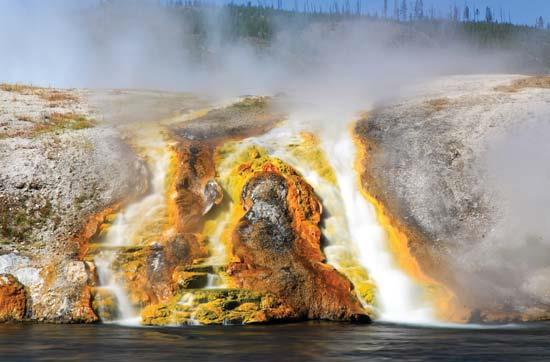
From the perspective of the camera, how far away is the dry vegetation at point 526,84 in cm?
3349

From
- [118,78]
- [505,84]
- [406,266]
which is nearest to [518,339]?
[406,266]

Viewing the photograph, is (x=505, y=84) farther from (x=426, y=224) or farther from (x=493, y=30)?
(x=493, y=30)

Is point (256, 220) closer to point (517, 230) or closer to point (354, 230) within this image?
point (354, 230)

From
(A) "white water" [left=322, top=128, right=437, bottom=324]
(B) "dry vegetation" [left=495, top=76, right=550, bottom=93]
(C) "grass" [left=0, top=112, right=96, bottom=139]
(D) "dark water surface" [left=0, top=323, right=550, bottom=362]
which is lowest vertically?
(D) "dark water surface" [left=0, top=323, right=550, bottom=362]

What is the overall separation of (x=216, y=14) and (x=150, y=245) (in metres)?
153

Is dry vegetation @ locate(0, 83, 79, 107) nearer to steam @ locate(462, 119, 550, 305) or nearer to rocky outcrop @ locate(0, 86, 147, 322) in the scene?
rocky outcrop @ locate(0, 86, 147, 322)

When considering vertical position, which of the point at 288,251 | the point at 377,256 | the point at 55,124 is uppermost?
the point at 55,124

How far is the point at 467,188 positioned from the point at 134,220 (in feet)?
33.1

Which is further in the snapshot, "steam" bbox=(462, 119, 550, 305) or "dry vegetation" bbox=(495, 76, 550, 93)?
"dry vegetation" bbox=(495, 76, 550, 93)

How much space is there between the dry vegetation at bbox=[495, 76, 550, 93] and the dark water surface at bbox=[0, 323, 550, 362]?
1808 centimetres

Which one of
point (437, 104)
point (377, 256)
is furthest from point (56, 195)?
point (437, 104)

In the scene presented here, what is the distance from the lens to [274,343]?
46.5 ft

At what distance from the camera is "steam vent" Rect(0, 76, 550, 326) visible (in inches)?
721

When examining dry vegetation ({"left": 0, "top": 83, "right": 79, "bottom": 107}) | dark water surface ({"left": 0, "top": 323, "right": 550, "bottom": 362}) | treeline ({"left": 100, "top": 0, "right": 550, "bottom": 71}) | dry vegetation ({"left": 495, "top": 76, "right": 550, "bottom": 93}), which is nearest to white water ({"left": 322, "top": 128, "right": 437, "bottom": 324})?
dark water surface ({"left": 0, "top": 323, "right": 550, "bottom": 362})
